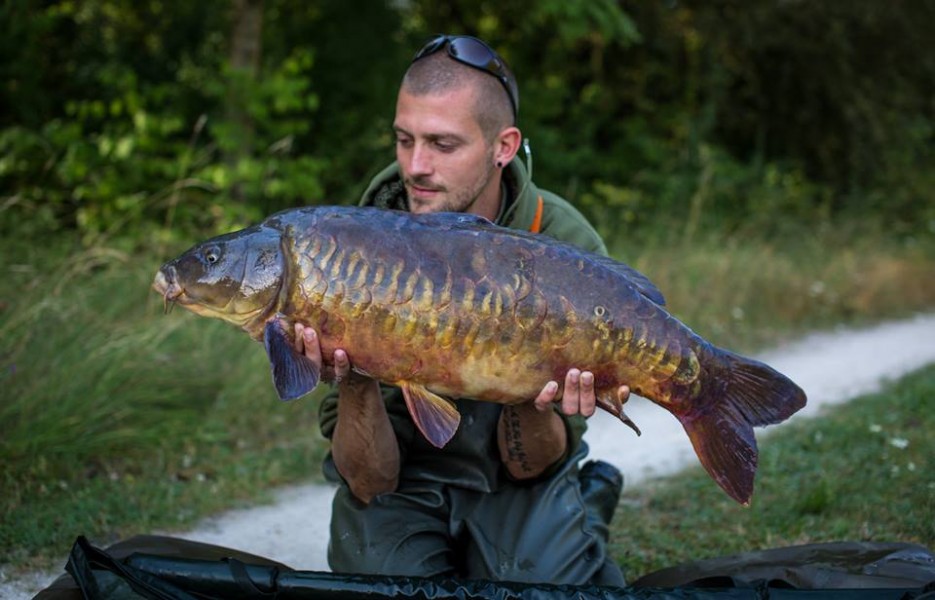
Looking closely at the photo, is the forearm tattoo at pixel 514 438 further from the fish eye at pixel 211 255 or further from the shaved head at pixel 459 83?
the fish eye at pixel 211 255

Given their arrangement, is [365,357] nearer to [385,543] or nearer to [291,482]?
[385,543]

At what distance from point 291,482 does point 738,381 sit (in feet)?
6.38

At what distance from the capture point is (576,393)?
6.43 feet

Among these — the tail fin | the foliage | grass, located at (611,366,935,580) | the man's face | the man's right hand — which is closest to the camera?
the tail fin

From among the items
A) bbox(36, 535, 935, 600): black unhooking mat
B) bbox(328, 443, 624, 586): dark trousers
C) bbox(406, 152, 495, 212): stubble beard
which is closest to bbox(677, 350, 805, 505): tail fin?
bbox(36, 535, 935, 600): black unhooking mat

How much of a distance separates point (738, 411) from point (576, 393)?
31 centimetres

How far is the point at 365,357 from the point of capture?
74.9 inches

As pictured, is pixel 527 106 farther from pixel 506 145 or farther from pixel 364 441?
pixel 364 441

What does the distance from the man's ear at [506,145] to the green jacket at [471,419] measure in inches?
2.3

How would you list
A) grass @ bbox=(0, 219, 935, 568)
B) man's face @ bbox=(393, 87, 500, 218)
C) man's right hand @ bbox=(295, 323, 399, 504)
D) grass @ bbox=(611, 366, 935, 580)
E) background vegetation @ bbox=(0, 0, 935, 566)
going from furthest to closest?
background vegetation @ bbox=(0, 0, 935, 566), grass @ bbox=(0, 219, 935, 568), grass @ bbox=(611, 366, 935, 580), man's face @ bbox=(393, 87, 500, 218), man's right hand @ bbox=(295, 323, 399, 504)

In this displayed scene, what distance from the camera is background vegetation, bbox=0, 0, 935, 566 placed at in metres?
3.45

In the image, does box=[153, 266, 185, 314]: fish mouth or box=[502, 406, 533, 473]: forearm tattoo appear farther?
box=[502, 406, 533, 473]: forearm tattoo

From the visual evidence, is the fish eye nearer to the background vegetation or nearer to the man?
the man

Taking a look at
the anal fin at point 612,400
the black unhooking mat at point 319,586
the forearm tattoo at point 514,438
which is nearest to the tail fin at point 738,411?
the anal fin at point 612,400
